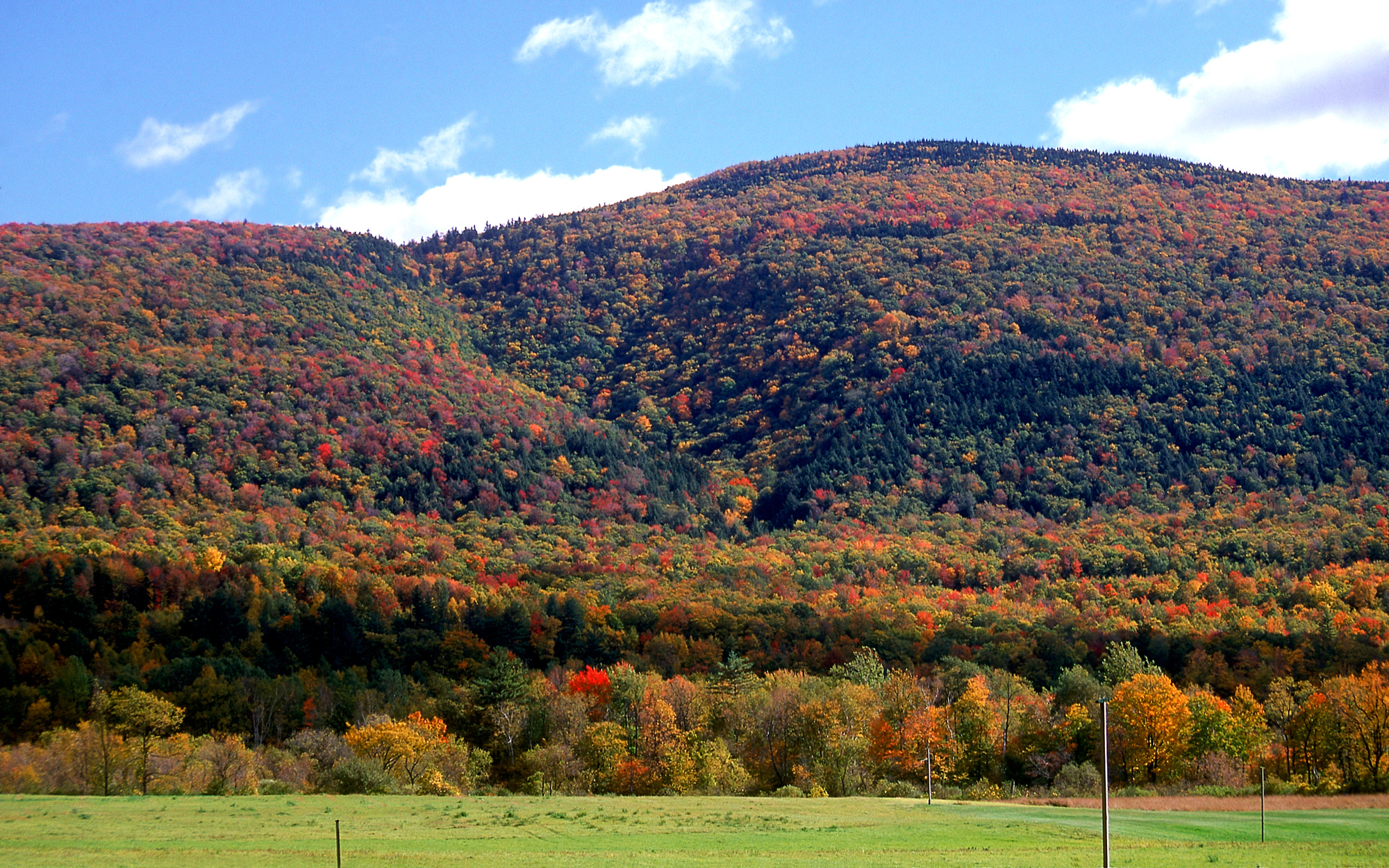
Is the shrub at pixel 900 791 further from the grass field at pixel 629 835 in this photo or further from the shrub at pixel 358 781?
the shrub at pixel 358 781

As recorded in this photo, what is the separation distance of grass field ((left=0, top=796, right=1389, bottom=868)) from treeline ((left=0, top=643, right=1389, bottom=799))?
1077cm

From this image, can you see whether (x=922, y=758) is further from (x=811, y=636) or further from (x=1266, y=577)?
(x=1266, y=577)

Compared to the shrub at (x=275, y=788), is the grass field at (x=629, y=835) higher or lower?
higher

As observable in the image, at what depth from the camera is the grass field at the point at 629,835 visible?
3644cm

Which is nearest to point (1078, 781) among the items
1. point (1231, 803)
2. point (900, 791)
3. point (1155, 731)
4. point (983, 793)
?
point (983, 793)

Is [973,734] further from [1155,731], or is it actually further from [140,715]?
[140,715]

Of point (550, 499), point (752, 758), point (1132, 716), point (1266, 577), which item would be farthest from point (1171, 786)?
point (550, 499)

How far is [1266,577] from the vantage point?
431 ft

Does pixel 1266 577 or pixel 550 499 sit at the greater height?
pixel 550 499

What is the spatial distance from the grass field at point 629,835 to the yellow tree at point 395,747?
12.4 meters

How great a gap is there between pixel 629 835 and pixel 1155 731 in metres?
40.0

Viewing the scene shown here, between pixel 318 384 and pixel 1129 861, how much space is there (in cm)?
16294

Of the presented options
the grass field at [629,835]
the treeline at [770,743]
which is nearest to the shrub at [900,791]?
the treeline at [770,743]

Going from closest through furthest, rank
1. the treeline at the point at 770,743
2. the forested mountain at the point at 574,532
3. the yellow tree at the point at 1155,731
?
the treeline at the point at 770,743, the yellow tree at the point at 1155,731, the forested mountain at the point at 574,532
